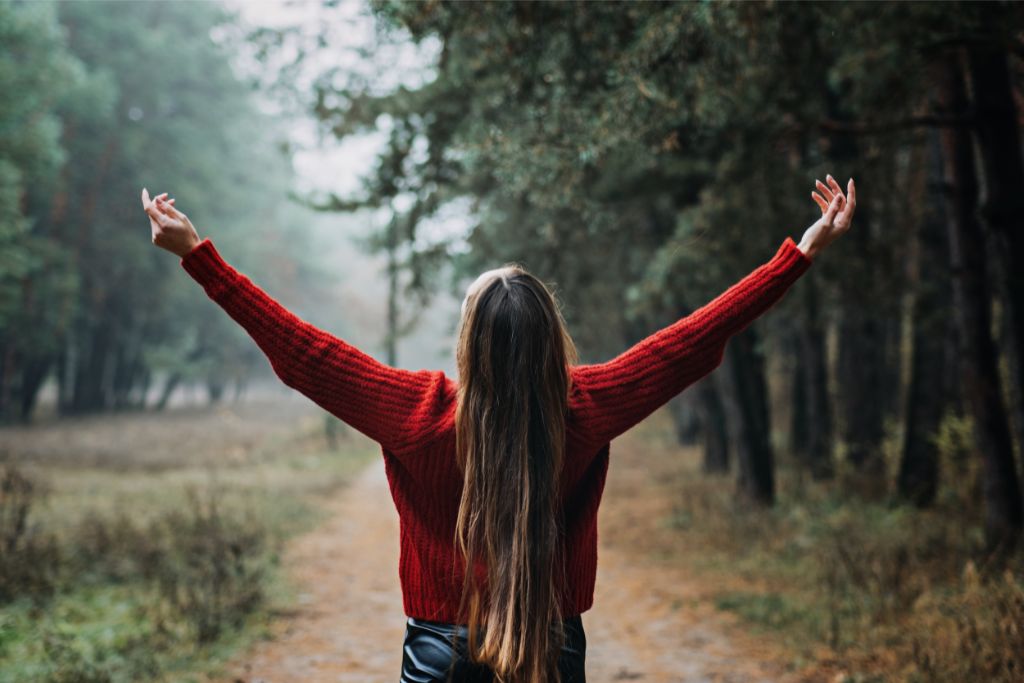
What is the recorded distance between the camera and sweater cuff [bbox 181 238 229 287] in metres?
2.24

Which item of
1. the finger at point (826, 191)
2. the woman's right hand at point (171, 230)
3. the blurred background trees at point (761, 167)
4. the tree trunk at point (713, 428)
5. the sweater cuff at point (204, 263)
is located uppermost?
the blurred background trees at point (761, 167)

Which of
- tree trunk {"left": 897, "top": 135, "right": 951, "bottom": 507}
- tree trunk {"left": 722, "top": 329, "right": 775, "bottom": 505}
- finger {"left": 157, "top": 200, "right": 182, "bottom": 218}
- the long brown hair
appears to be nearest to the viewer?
the long brown hair

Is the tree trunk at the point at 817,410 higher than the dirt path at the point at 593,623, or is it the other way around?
the tree trunk at the point at 817,410

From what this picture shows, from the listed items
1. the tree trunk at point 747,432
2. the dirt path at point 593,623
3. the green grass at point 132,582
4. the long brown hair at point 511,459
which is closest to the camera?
the long brown hair at point 511,459

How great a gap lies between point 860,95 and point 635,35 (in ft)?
13.1

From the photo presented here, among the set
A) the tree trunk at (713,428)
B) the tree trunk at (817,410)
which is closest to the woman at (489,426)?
the tree trunk at (817,410)

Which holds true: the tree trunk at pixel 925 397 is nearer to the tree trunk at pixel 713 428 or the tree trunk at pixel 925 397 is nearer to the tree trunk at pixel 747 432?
the tree trunk at pixel 747 432

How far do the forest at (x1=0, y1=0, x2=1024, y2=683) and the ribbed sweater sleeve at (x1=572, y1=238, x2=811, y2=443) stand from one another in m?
3.30

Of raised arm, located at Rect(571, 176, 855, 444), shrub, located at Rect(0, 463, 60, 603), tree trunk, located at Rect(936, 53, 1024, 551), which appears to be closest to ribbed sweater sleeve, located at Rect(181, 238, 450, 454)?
raised arm, located at Rect(571, 176, 855, 444)

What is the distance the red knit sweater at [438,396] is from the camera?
224cm

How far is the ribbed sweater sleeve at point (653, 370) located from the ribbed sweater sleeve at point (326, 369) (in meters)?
0.46

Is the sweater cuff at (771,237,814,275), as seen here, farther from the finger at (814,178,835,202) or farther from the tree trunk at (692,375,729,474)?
the tree trunk at (692,375,729,474)

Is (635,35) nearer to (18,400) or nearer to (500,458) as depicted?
(500,458)

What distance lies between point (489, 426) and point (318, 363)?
513mm
